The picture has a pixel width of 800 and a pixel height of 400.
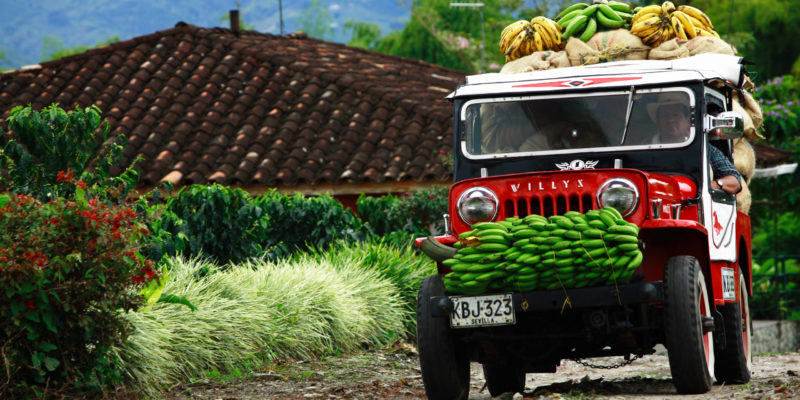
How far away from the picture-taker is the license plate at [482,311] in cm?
644

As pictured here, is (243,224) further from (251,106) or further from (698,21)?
(251,106)

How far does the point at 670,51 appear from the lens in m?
Result: 9.22

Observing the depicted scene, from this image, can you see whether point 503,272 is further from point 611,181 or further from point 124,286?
point 124,286

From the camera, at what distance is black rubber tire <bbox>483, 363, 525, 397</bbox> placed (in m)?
8.11

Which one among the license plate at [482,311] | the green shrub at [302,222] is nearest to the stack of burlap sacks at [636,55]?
the license plate at [482,311]

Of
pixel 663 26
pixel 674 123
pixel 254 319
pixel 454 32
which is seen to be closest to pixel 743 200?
pixel 663 26

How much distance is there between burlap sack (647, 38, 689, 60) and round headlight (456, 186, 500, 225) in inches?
121

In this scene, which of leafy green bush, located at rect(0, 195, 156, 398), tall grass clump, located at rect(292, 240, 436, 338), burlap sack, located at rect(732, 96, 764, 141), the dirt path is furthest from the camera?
tall grass clump, located at rect(292, 240, 436, 338)

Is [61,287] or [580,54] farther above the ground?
[580,54]

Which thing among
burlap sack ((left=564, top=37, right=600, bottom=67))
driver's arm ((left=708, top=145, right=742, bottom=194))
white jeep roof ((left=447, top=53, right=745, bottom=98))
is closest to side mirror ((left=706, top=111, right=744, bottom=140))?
white jeep roof ((left=447, top=53, right=745, bottom=98))

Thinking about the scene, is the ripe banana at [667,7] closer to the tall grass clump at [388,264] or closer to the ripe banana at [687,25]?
the ripe banana at [687,25]

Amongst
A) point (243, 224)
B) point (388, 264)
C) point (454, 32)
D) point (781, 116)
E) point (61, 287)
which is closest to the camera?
point (61, 287)

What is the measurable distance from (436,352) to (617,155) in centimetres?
203

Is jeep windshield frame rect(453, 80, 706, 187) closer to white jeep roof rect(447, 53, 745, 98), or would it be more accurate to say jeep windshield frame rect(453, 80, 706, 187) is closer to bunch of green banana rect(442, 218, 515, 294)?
white jeep roof rect(447, 53, 745, 98)
